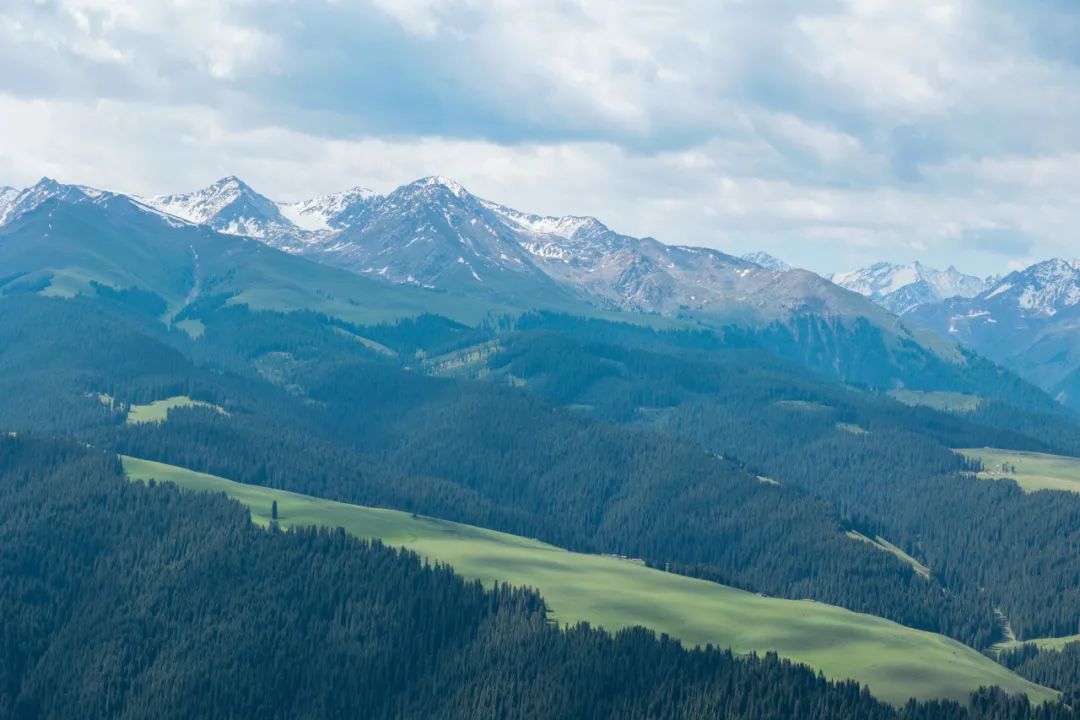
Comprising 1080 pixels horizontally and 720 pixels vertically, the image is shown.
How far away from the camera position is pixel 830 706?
197875mm

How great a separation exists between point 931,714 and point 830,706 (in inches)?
469

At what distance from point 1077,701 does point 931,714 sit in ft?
62.3

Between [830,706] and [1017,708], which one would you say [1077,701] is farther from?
[830,706]

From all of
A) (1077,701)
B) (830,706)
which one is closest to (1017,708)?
(1077,701)

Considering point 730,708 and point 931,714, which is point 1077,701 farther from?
point 730,708

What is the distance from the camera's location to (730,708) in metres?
199

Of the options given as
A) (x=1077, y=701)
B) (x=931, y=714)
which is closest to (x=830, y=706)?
(x=931, y=714)

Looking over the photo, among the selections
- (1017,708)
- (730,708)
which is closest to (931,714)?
(1017,708)

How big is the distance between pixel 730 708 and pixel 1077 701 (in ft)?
138

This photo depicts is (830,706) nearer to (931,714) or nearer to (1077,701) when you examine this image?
(931,714)

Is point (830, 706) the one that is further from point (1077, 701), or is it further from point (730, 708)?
point (1077, 701)

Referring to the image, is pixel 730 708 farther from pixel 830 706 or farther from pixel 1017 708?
pixel 1017 708

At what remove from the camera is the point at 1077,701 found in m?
199

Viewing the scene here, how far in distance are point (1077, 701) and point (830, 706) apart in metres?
30.2
